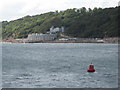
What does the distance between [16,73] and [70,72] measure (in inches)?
336

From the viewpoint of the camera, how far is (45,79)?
49719mm

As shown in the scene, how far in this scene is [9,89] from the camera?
3962 cm

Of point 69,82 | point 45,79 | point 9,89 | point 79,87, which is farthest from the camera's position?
point 45,79

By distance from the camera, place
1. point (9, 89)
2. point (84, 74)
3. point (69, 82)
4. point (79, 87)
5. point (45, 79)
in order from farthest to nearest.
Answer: point (84, 74) → point (45, 79) → point (69, 82) → point (79, 87) → point (9, 89)

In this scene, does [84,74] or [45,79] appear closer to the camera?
[45,79]

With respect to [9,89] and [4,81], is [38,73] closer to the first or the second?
[4,81]

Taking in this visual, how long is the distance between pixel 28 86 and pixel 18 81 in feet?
13.9

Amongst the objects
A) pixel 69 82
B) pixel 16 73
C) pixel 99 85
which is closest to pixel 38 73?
pixel 16 73

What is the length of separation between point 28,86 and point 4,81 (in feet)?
17.8

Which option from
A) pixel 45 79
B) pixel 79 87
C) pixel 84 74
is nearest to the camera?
pixel 79 87

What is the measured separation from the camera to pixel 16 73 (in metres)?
56.5

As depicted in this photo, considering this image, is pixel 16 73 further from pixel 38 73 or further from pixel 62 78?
pixel 62 78

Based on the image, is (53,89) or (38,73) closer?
(53,89)

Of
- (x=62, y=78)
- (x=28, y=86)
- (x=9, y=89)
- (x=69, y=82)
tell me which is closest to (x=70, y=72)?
(x=62, y=78)
